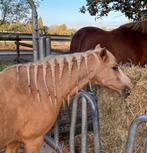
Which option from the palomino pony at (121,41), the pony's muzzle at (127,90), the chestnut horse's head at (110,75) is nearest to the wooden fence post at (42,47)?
the chestnut horse's head at (110,75)

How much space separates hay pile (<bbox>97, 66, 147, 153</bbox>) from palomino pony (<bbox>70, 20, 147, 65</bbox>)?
8.46 feet

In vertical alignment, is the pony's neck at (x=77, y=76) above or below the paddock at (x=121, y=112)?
above

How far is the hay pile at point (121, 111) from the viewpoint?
3.06 metres

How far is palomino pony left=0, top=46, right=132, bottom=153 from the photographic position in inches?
118

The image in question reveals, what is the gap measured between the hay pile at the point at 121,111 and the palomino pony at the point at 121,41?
2580 millimetres

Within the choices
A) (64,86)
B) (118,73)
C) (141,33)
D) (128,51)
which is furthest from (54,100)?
(141,33)

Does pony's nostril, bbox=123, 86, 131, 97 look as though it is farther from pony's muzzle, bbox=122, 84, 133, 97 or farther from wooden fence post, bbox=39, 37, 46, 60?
wooden fence post, bbox=39, 37, 46, 60

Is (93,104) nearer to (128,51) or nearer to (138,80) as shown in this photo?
(138,80)

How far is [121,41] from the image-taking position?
6.33m

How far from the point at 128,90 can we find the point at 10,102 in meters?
1.04

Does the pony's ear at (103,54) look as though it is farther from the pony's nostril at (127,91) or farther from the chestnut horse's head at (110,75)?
the pony's nostril at (127,91)

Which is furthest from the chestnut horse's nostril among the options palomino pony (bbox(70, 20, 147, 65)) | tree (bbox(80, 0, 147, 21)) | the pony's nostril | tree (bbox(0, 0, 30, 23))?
tree (bbox(0, 0, 30, 23))

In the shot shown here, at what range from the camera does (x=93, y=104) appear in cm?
291

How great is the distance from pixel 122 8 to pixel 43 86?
6.81 m
